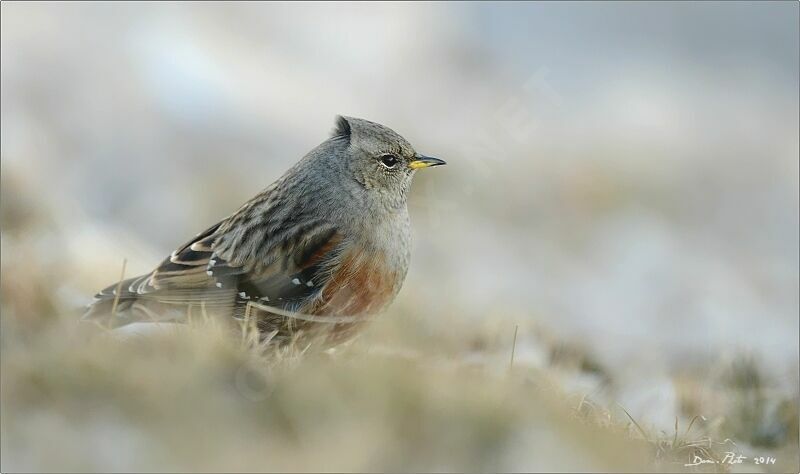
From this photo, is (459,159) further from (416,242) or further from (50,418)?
(50,418)

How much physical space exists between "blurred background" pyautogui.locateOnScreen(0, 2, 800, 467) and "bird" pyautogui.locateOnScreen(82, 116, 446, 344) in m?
0.86

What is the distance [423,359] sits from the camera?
20.2ft

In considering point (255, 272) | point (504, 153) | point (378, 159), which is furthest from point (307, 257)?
point (504, 153)

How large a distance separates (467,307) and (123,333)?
4.14 meters

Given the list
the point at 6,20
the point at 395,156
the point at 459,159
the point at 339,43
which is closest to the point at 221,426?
the point at 395,156

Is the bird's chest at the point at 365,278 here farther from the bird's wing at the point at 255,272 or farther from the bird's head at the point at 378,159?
the bird's head at the point at 378,159

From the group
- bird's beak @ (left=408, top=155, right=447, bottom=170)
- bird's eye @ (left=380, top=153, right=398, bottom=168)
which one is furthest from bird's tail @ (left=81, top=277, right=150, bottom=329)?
bird's beak @ (left=408, top=155, right=447, bottom=170)

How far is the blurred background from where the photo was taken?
9.34 meters

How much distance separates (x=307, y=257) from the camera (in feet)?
23.1
